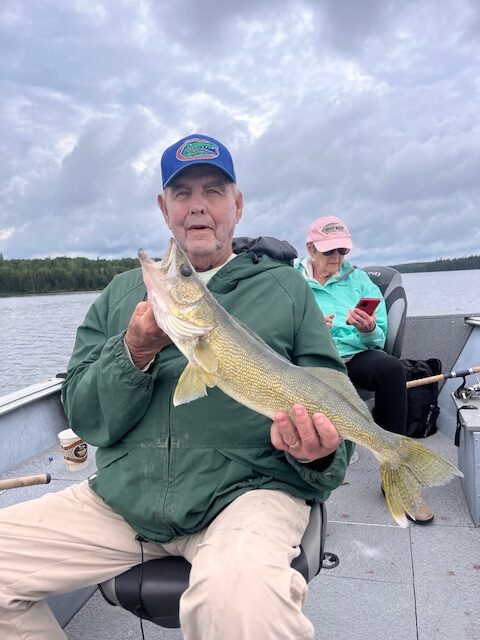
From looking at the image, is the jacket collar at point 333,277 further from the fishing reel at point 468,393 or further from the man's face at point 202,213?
the man's face at point 202,213

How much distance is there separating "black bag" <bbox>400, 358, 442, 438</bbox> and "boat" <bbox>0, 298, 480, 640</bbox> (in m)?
0.18

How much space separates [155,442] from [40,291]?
61841mm

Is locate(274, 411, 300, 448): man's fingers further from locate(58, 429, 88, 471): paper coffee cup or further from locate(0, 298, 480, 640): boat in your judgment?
locate(58, 429, 88, 471): paper coffee cup

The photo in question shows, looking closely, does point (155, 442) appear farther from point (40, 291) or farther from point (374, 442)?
point (40, 291)

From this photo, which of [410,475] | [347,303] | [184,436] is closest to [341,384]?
[410,475]

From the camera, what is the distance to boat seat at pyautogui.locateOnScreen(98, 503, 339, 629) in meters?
2.00

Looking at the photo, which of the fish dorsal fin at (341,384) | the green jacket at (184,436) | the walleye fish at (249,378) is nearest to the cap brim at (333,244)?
the green jacket at (184,436)

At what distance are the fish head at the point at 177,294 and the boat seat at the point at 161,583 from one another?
919mm

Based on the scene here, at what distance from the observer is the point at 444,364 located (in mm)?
6605

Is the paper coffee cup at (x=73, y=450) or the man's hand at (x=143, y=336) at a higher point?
the man's hand at (x=143, y=336)

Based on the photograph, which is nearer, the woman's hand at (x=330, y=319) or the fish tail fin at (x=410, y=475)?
the fish tail fin at (x=410, y=475)

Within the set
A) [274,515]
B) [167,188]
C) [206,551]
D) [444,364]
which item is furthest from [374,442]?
[444,364]

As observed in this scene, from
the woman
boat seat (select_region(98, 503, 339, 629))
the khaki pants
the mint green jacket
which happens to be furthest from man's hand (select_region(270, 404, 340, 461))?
the mint green jacket

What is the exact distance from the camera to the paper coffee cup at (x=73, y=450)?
4469 millimetres
